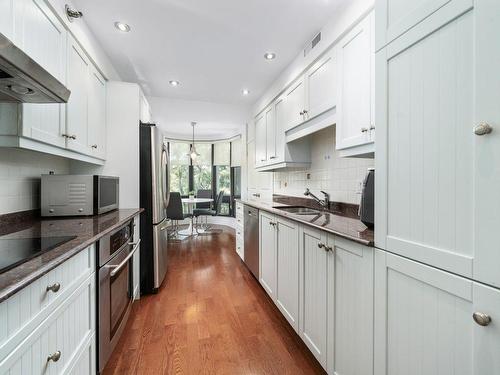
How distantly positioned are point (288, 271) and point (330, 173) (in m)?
1.06

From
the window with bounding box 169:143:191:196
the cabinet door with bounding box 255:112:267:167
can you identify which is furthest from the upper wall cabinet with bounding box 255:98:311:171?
the window with bounding box 169:143:191:196

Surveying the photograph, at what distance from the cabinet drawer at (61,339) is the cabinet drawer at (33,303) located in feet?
0.09

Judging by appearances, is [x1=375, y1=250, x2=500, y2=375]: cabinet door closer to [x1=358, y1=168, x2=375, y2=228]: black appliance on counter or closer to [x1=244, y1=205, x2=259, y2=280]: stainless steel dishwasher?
[x1=358, y1=168, x2=375, y2=228]: black appliance on counter

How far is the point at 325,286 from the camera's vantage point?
1.36 metres

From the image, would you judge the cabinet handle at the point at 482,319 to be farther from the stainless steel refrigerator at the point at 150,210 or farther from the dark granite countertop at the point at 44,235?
the stainless steel refrigerator at the point at 150,210

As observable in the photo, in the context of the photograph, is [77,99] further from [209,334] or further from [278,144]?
[209,334]

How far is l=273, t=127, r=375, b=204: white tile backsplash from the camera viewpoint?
194 centimetres

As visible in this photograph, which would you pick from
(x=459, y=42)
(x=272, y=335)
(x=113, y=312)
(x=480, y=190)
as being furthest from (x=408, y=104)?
(x=113, y=312)

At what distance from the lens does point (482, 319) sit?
64cm

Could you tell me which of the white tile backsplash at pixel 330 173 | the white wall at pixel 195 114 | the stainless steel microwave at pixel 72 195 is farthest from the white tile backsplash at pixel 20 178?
the white tile backsplash at pixel 330 173

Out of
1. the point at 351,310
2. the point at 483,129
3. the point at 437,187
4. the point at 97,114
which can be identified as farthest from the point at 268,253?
the point at 97,114

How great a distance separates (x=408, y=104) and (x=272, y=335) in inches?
71.1

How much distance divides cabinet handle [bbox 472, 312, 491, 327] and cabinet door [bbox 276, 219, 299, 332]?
1086 millimetres

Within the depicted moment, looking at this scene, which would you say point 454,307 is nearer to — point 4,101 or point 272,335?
point 272,335
